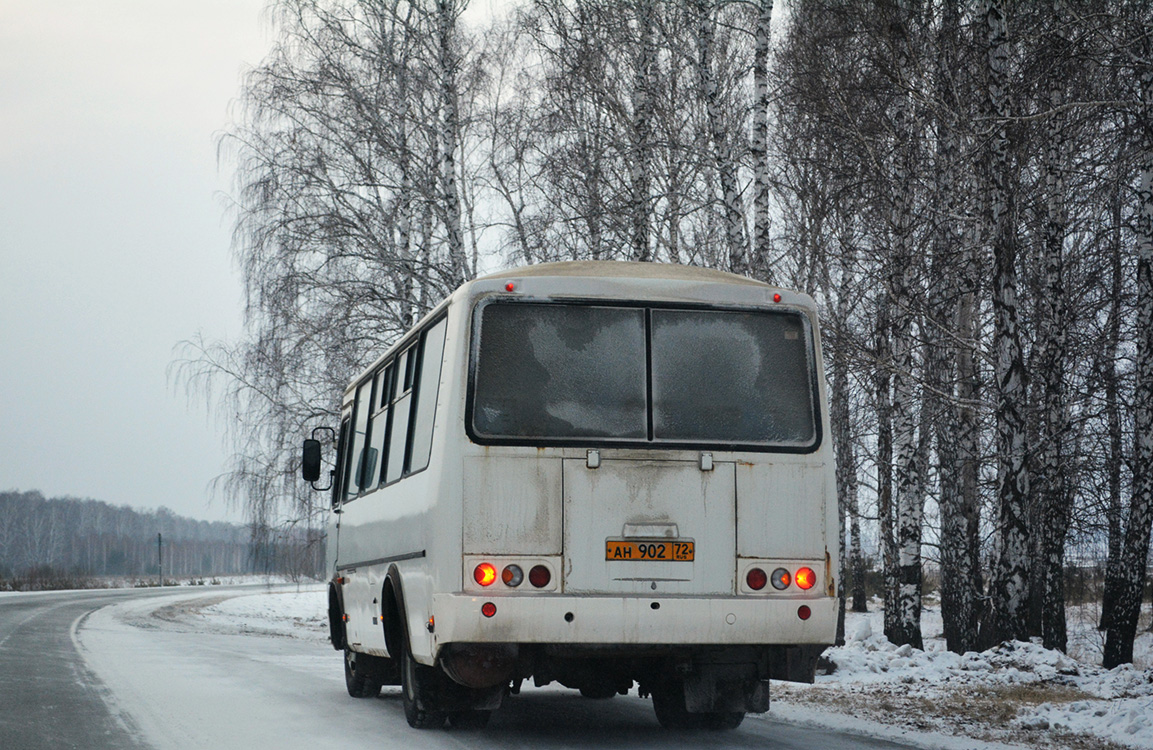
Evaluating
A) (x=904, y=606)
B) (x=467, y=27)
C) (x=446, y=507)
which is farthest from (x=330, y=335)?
(x=446, y=507)

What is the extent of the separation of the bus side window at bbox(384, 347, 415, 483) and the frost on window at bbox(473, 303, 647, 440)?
155cm

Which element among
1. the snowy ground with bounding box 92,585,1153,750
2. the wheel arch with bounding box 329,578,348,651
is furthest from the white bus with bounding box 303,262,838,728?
the wheel arch with bounding box 329,578,348,651

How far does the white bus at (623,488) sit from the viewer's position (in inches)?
309

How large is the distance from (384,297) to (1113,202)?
39.8 ft

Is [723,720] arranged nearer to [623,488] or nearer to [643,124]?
[623,488]

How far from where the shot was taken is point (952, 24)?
15594 mm

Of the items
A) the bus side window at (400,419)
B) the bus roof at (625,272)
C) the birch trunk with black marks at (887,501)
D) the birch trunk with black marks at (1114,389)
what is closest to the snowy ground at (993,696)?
the birch trunk with black marks at (1114,389)

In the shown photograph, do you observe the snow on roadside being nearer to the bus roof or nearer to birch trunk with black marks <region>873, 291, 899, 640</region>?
birch trunk with black marks <region>873, 291, 899, 640</region>

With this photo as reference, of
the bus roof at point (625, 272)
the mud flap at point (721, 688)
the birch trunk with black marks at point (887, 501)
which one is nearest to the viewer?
the mud flap at point (721, 688)

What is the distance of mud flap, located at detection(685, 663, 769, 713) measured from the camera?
8430 mm

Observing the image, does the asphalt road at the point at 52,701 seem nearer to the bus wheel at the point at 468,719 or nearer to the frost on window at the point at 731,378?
the bus wheel at the point at 468,719

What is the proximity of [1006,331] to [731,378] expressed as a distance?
24.9 ft

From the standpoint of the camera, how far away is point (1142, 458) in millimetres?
14789

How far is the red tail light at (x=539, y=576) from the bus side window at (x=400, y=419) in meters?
1.97
